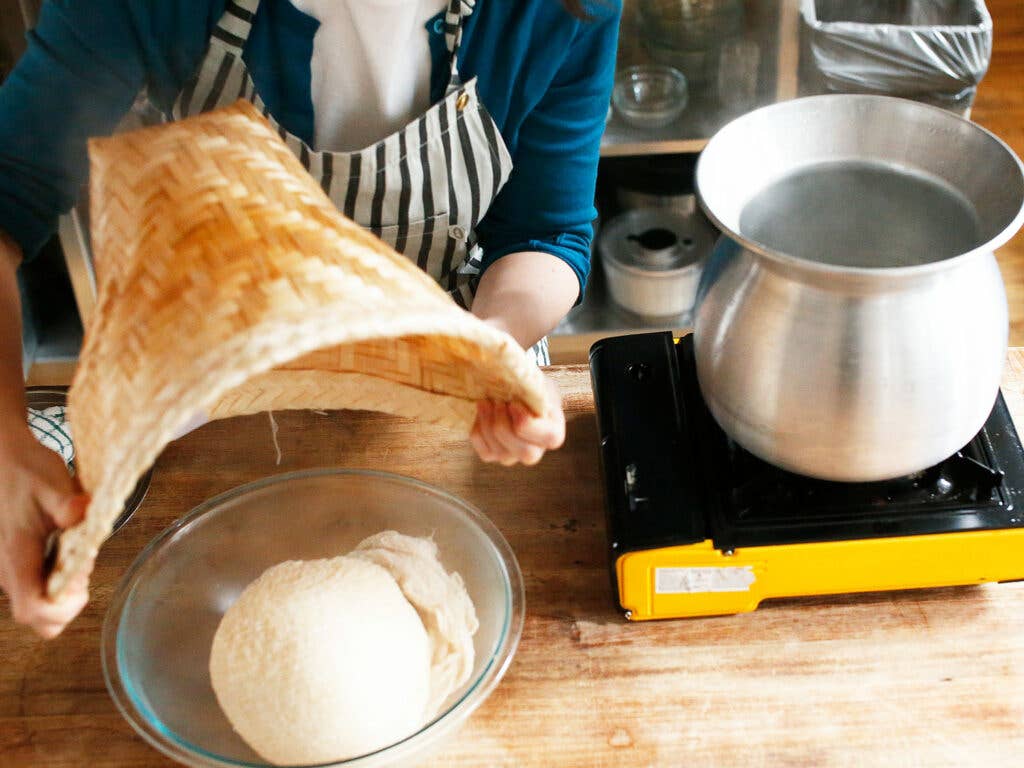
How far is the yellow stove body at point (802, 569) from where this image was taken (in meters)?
0.71

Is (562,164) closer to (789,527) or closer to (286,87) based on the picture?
(286,87)

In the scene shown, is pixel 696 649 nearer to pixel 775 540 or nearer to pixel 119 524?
pixel 775 540

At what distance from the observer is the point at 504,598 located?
2.37ft

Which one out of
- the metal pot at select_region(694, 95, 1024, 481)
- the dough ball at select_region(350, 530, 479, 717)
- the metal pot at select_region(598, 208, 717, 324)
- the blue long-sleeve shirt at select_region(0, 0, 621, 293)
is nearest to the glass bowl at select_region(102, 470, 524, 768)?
the dough ball at select_region(350, 530, 479, 717)

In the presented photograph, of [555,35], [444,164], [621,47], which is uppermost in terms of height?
[555,35]

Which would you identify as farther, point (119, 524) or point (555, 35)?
point (555, 35)

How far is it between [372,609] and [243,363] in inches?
11.1

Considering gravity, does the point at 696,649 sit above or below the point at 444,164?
below

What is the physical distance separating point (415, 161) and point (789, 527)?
54 cm

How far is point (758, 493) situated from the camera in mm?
744

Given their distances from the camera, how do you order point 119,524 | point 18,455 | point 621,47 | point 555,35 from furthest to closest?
point 621,47, point 555,35, point 119,524, point 18,455

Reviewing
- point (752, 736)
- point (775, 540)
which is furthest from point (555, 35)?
point (752, 736)

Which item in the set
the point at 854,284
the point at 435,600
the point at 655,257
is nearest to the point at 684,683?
the point at 435,600

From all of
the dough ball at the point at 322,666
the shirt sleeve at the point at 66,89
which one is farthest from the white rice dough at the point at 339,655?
the shirt sleeve at the point at 66,89
